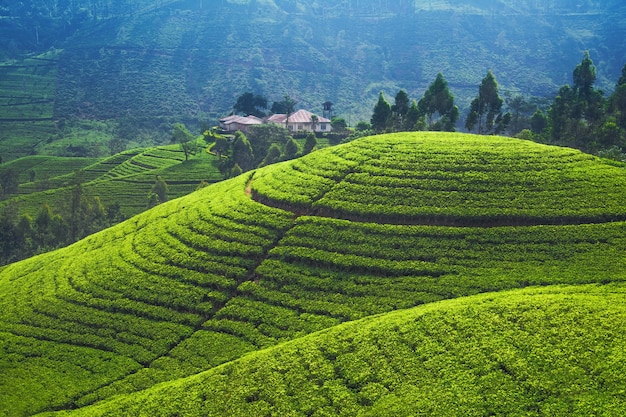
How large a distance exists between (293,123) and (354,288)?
77.1 metres

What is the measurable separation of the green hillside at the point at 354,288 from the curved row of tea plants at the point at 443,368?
0.11 metres

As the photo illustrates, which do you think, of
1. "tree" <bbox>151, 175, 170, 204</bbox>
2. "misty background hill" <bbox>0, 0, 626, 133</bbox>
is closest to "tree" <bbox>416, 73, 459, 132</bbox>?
"tree" <bbox>151, 175, 170, 204</bbox>

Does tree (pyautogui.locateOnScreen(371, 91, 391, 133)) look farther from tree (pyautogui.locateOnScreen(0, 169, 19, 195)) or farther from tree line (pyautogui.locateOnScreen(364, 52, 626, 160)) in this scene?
tree (pyautogui.locateOnScreen(0, 169, 19, 195))

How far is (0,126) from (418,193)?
427ft

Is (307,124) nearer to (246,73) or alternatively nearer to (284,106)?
(284,106)

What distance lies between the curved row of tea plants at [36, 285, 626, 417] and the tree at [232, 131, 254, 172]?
6214cm

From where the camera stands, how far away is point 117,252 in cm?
4441

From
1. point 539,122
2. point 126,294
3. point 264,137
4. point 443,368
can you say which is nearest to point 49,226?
point 264,137

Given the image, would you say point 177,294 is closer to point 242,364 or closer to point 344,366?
point 242,364

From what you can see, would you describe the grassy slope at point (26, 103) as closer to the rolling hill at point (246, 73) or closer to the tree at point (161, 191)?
the rolling hill at point (246, 73)

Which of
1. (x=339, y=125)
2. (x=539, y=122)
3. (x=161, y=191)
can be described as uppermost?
(x=539, y=122)

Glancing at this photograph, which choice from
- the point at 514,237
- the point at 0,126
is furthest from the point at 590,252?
the point at 0,126

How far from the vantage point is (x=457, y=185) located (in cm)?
4084

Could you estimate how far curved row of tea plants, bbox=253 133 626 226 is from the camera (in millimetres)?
37750
